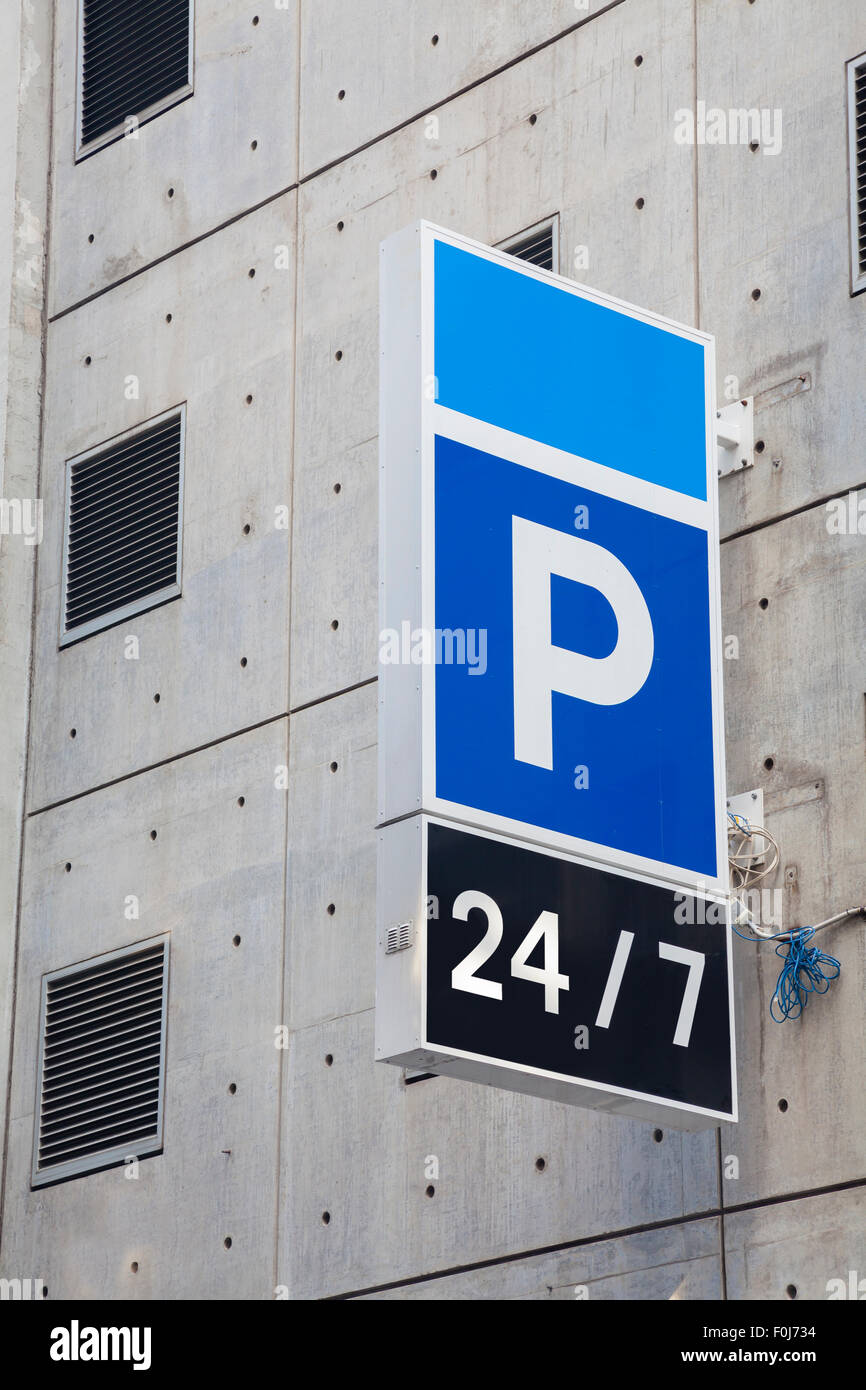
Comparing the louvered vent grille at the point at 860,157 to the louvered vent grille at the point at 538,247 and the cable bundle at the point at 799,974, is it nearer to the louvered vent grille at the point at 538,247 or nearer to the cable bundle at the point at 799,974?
the louvered vent grille at the point at 538,247

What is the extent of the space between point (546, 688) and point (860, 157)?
12.7 ft

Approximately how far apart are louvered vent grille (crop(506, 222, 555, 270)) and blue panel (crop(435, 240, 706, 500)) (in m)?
3.06

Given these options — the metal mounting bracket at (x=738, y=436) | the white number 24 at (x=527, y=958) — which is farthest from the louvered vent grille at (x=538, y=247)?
the white number 24 at (x=527, y=958)

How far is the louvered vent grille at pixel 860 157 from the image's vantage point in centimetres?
1137

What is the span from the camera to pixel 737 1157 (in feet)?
34.8

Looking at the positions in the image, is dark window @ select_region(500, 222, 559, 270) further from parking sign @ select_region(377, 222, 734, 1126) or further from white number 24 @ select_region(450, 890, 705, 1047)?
white number 24 @ select_region(450, 890, 705, 1047)

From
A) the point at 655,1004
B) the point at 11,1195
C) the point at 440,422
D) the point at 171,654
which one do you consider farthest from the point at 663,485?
the point at 11,1195

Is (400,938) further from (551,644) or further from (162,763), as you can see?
(162,763)

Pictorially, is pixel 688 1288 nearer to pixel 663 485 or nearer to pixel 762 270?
pixel 663 485

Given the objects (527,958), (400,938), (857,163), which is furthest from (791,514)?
(400,938)

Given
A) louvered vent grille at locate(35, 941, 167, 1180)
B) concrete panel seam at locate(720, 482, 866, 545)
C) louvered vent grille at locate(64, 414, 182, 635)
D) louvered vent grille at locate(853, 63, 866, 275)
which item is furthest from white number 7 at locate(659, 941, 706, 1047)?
louvered vent grille at locate(64, 414, 182, 635)

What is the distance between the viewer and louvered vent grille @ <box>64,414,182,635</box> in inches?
610

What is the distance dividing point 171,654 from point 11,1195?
3.51 m

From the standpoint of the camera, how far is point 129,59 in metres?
17.2
